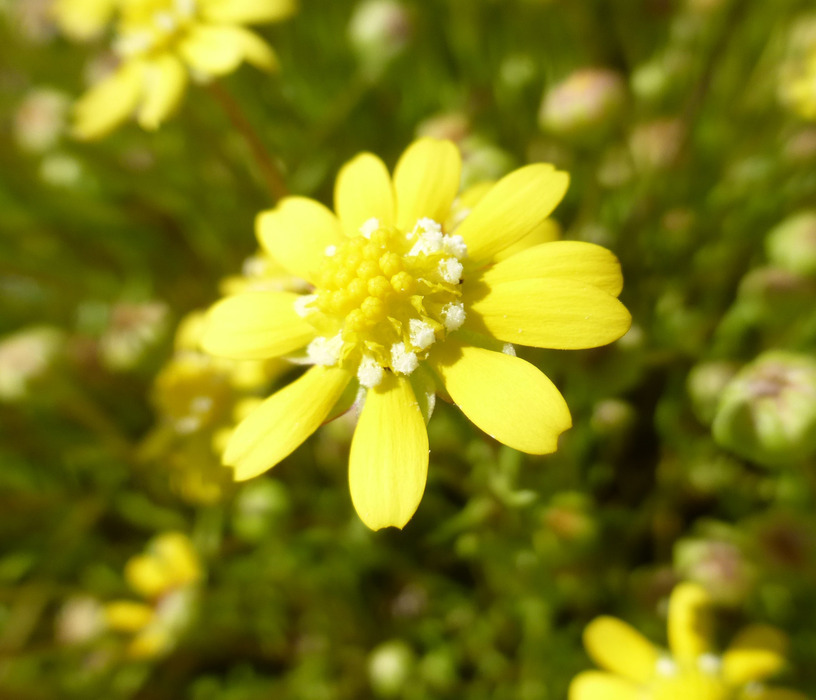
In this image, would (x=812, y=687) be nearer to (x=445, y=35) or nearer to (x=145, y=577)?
(x=145, y=577)

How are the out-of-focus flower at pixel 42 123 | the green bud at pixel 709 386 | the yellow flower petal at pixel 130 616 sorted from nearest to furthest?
the green bud at pixel 709 386, the yellow flower petal at pixel 130 616, the out-of-focus flower at pixel 42 123

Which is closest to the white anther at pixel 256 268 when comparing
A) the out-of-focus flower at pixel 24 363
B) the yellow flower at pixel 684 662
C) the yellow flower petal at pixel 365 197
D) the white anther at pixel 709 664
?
the yellow flower petal at pixel 365 197

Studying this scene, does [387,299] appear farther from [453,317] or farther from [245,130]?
[245,130]

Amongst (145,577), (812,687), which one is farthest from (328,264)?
(812,687)

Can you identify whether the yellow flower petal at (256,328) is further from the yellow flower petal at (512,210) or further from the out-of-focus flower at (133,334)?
the out-of-focus flower at (133,334)

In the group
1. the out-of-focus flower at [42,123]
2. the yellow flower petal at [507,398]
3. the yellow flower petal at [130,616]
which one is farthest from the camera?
the out-of-focus flower at [42,123]

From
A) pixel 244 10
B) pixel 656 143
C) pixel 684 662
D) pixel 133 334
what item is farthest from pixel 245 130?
pixel 684 662
